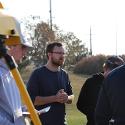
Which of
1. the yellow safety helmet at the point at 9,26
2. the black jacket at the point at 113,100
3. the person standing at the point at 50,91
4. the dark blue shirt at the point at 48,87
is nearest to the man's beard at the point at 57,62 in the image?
the person standing at the point at 50,91

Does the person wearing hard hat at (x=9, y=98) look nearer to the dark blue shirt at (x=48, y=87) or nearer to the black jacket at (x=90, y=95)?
the dark blue shirt at (x=48, y=87)

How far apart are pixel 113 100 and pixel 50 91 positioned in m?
3.22

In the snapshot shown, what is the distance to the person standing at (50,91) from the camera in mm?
8117

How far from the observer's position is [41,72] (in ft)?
26.8

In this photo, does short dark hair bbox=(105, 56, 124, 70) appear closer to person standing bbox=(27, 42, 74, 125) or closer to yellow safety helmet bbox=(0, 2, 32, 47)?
person standing bbox=(27, 42, 74, 125)

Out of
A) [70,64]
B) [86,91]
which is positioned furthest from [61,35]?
[86,91]

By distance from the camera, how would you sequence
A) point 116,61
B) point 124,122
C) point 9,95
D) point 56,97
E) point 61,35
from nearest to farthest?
point 9,95 < point 124,122 < point 116,61 < point 56,97 < point 61,35

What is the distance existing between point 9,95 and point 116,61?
→ 3247 mm

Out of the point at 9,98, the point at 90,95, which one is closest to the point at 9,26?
the point at 9,98

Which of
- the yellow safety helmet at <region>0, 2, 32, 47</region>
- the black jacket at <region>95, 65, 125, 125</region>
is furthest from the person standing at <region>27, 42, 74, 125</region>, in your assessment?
the yellow safety helmet at <region>0, 2, 32, 47</region>

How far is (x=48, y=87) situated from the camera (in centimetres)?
816

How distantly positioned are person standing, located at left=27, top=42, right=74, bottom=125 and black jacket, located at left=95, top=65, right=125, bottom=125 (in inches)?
112

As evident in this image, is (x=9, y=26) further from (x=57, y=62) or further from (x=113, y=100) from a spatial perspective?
(x=57, y=62)

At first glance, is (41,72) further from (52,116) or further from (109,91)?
(109,91)
